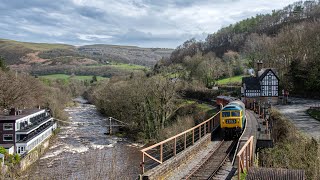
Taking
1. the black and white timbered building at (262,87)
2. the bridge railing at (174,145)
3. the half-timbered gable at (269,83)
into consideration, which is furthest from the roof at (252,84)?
the bridge railing at (174,145)

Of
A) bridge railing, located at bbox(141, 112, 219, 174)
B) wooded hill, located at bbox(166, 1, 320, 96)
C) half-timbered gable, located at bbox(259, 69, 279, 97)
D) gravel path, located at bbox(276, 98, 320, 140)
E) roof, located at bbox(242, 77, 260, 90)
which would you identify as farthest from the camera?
roof, located at bbox(242, 77, 260, 90)

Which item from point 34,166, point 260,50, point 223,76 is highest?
point 260,50

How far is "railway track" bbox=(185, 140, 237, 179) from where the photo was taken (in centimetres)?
1538

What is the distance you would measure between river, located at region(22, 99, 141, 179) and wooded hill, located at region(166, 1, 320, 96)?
27.5 m

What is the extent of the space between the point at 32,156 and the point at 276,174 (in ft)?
105

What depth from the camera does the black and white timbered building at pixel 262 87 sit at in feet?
184

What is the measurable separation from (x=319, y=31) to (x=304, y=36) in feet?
10.3

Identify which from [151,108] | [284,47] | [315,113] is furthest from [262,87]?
[315,113]

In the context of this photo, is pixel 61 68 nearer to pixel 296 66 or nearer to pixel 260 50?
pixel 260 50

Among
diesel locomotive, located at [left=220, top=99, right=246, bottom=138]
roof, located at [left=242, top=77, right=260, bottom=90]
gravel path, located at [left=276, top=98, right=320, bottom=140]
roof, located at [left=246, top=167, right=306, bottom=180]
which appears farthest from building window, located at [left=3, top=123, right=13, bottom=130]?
roof, located at [left=242, top=77, right=260, bottom=90]

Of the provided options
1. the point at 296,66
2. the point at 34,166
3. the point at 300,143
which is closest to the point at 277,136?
the point at 300,143

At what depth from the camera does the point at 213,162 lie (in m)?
17.8

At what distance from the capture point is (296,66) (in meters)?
51.4

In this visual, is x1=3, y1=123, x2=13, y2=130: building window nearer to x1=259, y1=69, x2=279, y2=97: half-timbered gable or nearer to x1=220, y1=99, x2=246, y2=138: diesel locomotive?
x1=220, y1=99, x2=246, y2=138: diesel locomotive
